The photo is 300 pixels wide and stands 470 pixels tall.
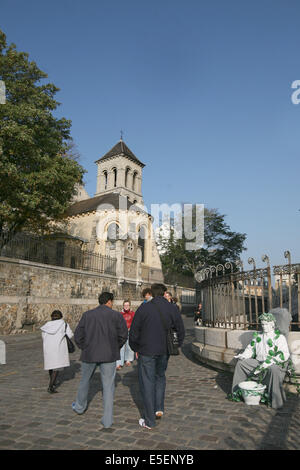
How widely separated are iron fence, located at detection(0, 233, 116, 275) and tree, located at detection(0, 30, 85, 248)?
0.60 metres

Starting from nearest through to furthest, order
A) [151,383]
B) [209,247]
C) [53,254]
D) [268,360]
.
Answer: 1. [151,383]
2. [268,360]
3. [53,254]
4. [209,247]

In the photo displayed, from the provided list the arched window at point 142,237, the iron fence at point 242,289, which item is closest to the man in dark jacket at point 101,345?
the iron fence at point 242,289

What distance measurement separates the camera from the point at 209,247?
121 ft

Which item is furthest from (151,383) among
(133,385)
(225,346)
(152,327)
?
(225,346)

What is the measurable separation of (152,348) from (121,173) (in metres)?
47.8

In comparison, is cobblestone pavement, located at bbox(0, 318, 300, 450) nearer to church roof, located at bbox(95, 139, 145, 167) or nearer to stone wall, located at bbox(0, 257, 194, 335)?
stone wall, located at bbox(0, 257, 194, 335)

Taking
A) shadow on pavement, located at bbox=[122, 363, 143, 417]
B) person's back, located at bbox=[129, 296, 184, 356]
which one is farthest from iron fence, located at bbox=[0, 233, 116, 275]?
person's back, located at bbox=[129, 296, 184, 356]

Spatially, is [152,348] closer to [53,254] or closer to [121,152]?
[53,254]

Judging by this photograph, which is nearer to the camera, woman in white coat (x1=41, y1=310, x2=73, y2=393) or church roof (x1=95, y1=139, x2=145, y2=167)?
woman in white coat (x1=41, y1=310, x2=73, y2=393)

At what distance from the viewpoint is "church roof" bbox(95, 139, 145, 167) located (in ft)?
169

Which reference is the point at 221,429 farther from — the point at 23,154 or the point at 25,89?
the point at 25,89

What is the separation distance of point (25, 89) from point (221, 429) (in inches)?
708

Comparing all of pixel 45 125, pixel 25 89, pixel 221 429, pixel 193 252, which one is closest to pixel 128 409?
pixel 221 429

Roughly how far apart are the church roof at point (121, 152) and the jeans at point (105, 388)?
4888cm
